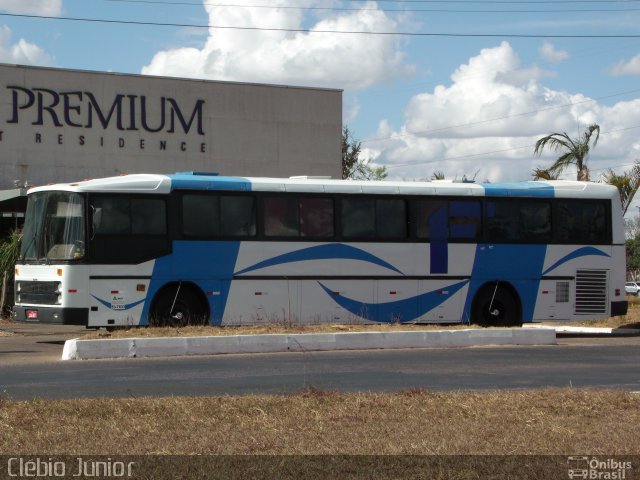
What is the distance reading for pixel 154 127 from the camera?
118 feet

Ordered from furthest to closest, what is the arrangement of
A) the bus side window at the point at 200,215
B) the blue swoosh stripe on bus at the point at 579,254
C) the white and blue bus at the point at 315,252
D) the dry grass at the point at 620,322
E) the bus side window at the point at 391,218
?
the dry grass at the point at 620,322 → the blue swoosh stripe on bus at the point at 579,254 → the bus side window at the point at 391,218 → the bus side window at the point at 200,215 → the white and blue bus at the point at 315,252

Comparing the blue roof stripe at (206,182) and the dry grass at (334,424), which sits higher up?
the blue roof stripe at (206,182)

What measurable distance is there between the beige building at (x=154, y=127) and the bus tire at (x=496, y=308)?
1537 centimetres

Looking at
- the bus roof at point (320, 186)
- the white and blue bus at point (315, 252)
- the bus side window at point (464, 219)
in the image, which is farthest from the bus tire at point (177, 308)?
the bus side window at point (464, 219)

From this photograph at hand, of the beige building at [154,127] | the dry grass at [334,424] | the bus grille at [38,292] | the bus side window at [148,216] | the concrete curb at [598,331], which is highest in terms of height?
the beige building at [154,127]

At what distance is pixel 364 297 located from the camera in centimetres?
2289

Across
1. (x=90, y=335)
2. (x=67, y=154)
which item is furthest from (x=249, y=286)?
(x=67, y=154)

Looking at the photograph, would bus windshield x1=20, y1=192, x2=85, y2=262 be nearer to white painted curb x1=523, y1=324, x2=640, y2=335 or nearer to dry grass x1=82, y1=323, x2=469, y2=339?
dry grass x1=82, y1=323, x2=469, y2=339

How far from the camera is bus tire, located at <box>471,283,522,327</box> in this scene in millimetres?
23641

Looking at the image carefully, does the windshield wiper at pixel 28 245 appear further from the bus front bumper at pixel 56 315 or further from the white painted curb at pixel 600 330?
the white painted curb at pixel 600 330

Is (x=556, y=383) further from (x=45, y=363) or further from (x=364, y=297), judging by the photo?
(x=364, y=297)

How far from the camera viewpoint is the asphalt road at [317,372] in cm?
1280

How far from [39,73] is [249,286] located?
1546 centimetres

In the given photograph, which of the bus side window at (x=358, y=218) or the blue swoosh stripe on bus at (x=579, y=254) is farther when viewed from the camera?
the blue swoosh stripe on bus at (x=579, y=254)
